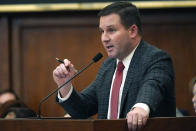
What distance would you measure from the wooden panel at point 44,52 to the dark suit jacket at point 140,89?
224 cm

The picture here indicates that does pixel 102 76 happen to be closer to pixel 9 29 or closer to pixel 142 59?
pixel 142 59

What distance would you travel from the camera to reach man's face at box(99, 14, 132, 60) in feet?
8.16

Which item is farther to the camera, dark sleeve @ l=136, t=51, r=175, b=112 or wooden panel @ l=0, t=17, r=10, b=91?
wooden panel @ l=0, t=17, r=10, b=91

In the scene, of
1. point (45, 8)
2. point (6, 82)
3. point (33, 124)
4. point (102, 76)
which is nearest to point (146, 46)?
point (102, 76)

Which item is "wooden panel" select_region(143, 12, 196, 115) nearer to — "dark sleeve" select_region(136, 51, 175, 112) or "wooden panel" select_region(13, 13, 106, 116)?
"wooden panel" select_region(13, 13, 106, 116)

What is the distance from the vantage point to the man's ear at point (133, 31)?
255cm

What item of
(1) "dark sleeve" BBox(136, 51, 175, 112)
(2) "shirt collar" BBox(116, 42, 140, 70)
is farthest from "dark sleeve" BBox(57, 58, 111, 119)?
(1) "dark sleeve" BBox(136, 51, 175, 112)

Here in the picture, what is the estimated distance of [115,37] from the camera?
249 centimetres

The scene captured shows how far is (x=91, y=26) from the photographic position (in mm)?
4797

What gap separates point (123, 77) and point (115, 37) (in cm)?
23

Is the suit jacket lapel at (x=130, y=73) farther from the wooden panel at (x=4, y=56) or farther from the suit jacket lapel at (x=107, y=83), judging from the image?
the wooden panel at (x=4, y=56)

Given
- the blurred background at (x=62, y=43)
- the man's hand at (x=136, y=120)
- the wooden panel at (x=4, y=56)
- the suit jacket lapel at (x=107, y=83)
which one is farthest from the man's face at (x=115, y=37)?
the wooden panel at (x=4, y=56)

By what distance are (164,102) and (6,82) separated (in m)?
2.79

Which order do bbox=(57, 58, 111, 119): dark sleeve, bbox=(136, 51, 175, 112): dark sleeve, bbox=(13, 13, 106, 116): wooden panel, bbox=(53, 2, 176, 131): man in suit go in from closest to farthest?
1. bbox=(136, 51, 175, 112): dark sleeve
2. bbox=(53, 2, 176, 131): man in suit
3. bbox=(57, 58, 111, 119): dark sleeve
4. bbox=(13, 13, 106, 116): wooden panel
